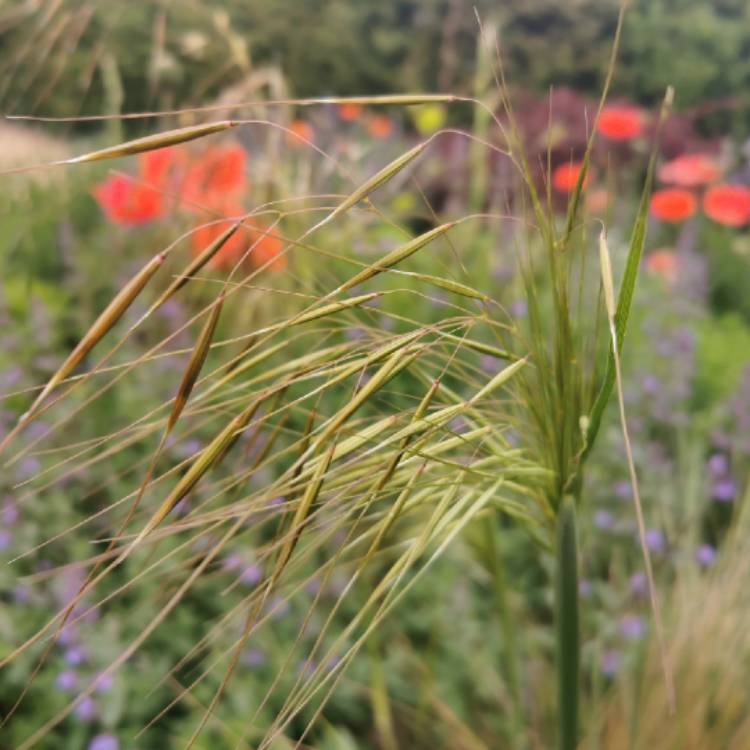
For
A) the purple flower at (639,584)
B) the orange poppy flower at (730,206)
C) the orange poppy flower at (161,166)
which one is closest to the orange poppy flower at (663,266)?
the orange poppy flower at (730,206)

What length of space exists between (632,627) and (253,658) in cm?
63

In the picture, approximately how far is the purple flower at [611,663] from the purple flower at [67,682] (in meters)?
0.87

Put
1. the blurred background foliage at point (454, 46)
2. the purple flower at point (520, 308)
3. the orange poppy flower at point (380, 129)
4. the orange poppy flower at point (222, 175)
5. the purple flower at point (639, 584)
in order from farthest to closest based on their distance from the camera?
the blurred background foliage at point (454, 46) → the orange poppy flower at point (380, 129) → the purple flower at point (520, 308) → the orange poppy flower at point (222, 175) → the purple flower at point (639, 584)

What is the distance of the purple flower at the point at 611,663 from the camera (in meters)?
1.92

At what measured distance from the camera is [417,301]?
296cm

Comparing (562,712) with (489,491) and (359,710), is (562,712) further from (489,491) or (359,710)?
(359,710)

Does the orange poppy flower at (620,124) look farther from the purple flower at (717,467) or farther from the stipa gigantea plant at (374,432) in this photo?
the stipa gigantea plant at (374,432)

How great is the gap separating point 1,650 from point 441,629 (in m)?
0.76

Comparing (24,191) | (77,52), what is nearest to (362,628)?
(24,191)

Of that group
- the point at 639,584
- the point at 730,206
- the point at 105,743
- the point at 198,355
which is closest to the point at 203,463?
the point at 198,355

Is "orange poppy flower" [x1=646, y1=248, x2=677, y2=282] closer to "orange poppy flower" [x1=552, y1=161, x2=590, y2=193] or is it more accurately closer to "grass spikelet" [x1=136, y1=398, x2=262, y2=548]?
"orange poppy flower" [x1=552, y1=161, x2=590, y2=193]

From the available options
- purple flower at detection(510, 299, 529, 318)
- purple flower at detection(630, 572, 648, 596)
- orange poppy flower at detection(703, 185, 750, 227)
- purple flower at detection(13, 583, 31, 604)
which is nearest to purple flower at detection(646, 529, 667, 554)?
purple flower at detection(630, 572, 648, 596)

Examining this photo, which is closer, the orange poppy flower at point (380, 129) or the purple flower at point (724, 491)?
the purple flower at point (724, 491)

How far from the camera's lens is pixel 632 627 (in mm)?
1891
